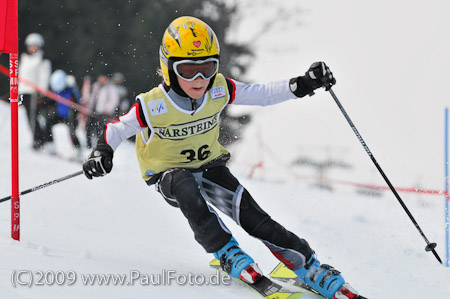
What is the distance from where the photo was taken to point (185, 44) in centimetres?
328

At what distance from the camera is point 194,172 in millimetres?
3680

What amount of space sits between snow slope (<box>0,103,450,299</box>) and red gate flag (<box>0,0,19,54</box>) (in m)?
1.38

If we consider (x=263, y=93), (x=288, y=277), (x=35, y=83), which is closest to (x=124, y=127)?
(x=263, y=93)

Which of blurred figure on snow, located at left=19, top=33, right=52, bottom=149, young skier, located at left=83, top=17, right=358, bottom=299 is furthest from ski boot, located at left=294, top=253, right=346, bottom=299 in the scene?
blurred figure on snow, located at left=19, top=33, right=52, bottom=149

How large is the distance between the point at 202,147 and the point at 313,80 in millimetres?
874

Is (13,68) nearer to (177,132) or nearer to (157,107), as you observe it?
(157,107)

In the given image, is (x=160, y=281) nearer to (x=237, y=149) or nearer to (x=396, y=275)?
(x=396, y=275)

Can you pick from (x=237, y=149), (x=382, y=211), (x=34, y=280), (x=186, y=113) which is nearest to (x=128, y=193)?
(x=382, y=211)

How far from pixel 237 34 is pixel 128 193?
1698 centimetres

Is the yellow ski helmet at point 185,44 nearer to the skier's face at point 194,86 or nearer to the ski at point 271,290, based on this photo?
the skier's face at point 194,86

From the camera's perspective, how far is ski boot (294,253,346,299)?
3.38m

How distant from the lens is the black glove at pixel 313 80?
358 cm

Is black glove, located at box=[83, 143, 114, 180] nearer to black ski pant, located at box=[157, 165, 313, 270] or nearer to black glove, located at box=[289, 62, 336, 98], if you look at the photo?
black ski pant, located at box=[157, 165, 313, 270]

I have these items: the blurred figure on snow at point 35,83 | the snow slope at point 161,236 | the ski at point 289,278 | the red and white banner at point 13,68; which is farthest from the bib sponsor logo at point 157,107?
the blurred figure on snow at point 35,83
